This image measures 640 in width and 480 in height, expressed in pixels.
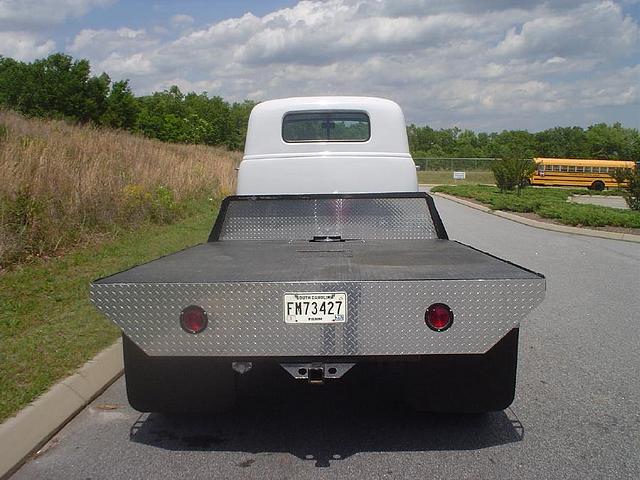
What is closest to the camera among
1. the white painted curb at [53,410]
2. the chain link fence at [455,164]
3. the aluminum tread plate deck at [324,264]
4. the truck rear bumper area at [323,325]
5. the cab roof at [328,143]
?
the truck rear bumper area at [323,325]

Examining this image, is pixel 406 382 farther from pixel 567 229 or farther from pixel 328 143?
pixel 567 229

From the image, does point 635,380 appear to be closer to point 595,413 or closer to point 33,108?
point 595,413

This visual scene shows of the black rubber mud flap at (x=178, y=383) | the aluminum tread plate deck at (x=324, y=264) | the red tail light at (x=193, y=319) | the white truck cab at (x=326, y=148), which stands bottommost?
the black rubber mud flap at (x=178, y=383)

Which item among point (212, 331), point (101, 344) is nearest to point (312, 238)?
point (101, 344)

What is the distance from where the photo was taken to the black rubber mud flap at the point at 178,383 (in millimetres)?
3973

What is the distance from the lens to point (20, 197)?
9453 millimetres

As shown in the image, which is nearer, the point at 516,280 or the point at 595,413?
the point at 516,280

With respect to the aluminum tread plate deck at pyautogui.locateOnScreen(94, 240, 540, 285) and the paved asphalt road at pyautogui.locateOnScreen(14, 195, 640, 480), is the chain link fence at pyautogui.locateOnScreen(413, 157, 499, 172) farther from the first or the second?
the paved asphalt road at pyautogui.locateOnScreen(14, 195, 640, 480)

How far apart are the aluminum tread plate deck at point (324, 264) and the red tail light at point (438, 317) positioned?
0.16 meters

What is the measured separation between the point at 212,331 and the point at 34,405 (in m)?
1.54

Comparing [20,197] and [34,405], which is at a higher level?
[20,197]

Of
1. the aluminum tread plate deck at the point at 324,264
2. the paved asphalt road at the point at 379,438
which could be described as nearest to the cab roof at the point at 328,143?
the aluminum tread plate deck at the point at 324,264

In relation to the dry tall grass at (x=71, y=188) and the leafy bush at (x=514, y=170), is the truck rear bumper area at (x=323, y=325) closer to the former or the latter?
the dry tall grass at (x=71, y=188)

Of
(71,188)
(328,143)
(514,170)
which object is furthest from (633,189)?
(71,188)
